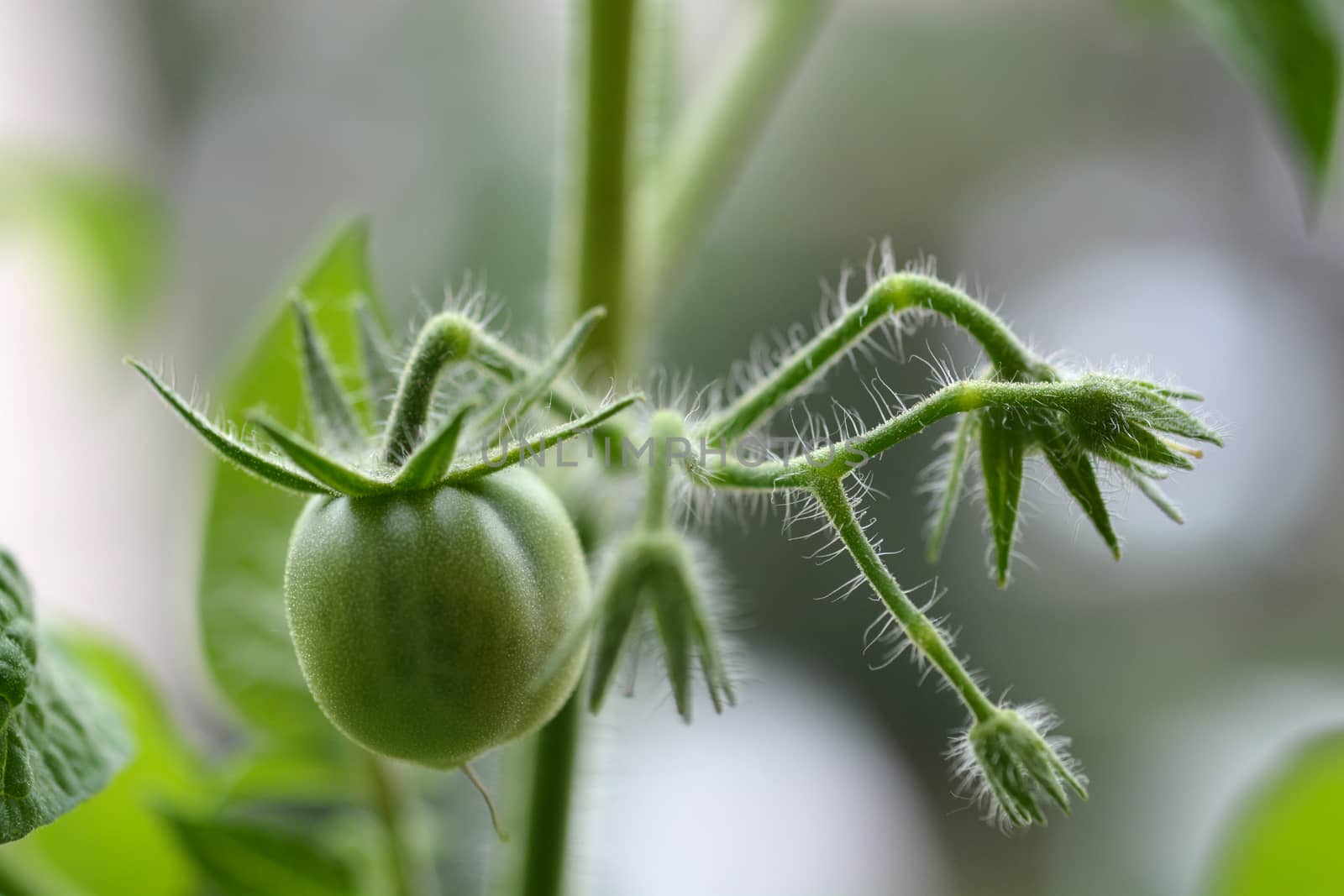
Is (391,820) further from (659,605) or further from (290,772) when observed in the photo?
(659,605)

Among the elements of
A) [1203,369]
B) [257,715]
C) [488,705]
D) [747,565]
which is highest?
[747,565]

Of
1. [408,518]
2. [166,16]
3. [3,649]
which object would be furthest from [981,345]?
[166,16]

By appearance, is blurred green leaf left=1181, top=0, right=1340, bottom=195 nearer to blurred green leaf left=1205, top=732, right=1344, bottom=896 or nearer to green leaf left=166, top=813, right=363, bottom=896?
blurred green leaf left=1205, top=732, right=1344, bottom=896

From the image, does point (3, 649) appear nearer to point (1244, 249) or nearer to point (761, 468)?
point (761, 468)

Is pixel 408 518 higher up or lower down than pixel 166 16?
lower down

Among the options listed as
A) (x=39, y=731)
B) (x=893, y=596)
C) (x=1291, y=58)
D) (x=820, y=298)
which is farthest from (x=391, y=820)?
(x=820, y=298)
